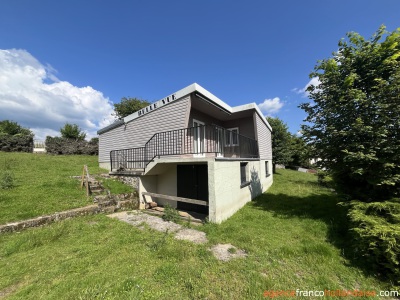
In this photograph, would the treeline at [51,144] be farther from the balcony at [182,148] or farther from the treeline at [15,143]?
the balcony at [182,148]

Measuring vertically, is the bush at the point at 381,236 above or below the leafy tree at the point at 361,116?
below

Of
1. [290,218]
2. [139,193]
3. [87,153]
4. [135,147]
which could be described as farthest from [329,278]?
[87,153]

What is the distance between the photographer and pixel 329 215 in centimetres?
614

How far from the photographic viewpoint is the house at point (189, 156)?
6.34m

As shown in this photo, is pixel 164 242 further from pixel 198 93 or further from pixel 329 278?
pixel 198 93

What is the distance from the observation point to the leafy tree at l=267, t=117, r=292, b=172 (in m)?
19.0

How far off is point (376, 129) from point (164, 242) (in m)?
6.25

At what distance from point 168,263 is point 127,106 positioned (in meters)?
25.5

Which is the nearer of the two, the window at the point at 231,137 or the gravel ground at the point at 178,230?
the gravel ground at the point at 178,230

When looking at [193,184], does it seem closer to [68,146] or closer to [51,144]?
[68,146]

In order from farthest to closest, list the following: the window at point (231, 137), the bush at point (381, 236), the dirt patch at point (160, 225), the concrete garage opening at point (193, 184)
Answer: the window at point (231, 137)
the concrete garage opening at point (193, 184)
the dirt patch at point (160, 225)
the bush at point (381, 236)

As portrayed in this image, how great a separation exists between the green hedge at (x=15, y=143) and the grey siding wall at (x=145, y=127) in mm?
10396

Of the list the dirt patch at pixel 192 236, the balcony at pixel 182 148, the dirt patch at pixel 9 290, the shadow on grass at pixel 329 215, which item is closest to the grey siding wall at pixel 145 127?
the balcony at pixel 182 148

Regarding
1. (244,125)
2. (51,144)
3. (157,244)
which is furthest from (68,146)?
(157,244)
